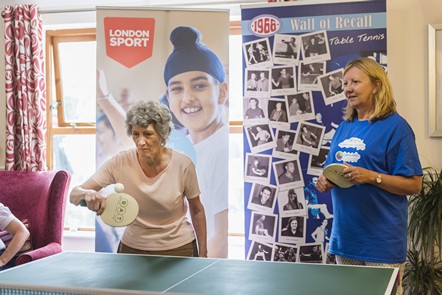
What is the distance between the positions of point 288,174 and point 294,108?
1.49 feet

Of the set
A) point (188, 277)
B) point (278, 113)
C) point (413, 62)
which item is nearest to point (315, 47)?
point (278, 113)

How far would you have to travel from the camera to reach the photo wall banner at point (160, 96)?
4.28 m

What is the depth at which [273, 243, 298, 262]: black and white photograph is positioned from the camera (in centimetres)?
418

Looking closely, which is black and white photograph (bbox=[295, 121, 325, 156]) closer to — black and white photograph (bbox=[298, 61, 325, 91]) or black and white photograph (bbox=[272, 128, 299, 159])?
black and white photograph (bbox=[272, 128, 299, 159])

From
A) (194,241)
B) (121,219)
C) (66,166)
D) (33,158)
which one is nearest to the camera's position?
(121,219)

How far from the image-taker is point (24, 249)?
4.24 m

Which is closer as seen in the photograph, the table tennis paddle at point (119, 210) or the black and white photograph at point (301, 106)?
the table tennis paddle at point (119, 210)

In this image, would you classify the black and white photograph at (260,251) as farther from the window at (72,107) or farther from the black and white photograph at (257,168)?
the window at (72,107)

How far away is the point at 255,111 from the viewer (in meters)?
4.29

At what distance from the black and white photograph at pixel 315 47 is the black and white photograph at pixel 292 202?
2.94 feet

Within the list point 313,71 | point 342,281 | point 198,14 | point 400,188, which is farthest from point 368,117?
point 198,14

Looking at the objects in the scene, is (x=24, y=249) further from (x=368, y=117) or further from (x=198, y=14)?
(x=368, y=117)

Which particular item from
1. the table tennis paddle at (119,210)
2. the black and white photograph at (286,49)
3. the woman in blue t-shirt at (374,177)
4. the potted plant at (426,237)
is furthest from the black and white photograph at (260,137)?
the table tennis paddle at (119,210)

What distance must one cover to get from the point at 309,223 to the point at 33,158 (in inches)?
95.5
